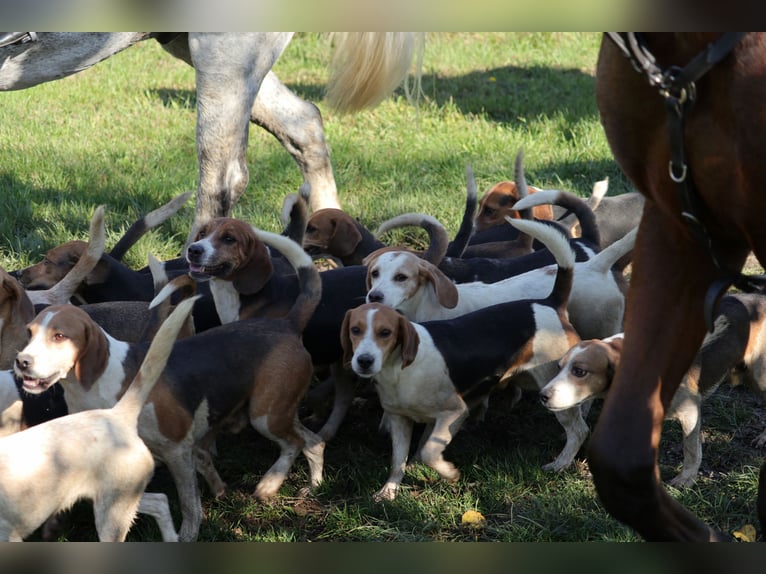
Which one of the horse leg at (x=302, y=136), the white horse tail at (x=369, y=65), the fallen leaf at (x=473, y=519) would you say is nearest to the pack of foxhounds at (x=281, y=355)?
the fallen leaf at (x=473, y=519)

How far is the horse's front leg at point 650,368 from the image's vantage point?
2432 mm

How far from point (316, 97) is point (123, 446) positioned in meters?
7.85

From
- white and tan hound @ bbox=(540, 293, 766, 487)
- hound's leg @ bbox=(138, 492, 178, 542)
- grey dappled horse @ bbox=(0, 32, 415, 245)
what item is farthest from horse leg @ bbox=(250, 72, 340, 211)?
hound's leg @ bbox=(138, 492, 178, 542)

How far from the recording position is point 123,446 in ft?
11.4

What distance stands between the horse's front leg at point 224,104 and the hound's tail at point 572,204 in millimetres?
1991

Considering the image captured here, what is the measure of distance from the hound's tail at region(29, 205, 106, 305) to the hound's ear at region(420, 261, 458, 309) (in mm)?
1590

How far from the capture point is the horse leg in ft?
24.8

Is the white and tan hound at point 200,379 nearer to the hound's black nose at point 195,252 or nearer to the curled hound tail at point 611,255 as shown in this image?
the hound's black nose at point 195,252

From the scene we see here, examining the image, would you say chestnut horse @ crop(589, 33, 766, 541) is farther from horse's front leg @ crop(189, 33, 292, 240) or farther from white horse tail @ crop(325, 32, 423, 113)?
white horse tail @ crop(325, 32, 423, 113)

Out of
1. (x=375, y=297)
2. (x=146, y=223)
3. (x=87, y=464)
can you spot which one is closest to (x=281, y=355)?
(x=375, y=297)

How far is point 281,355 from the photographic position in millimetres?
4375

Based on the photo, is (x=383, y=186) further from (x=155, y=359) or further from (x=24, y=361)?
(x=155, y=359)
